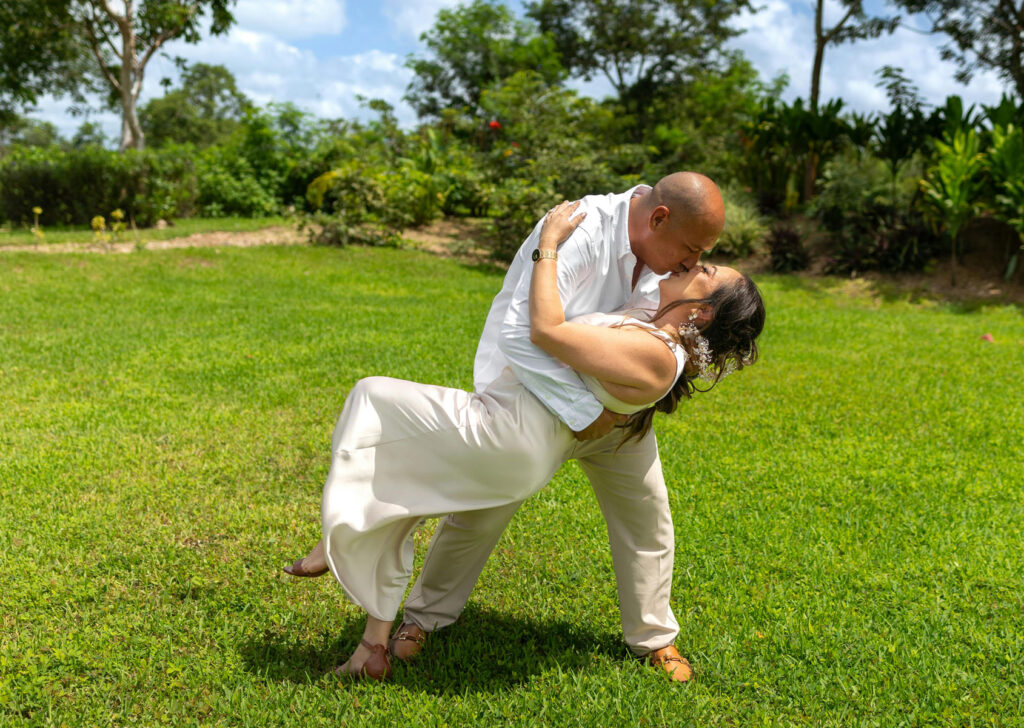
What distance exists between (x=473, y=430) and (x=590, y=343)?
19.3 inches

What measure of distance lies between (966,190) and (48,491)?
1380 cm

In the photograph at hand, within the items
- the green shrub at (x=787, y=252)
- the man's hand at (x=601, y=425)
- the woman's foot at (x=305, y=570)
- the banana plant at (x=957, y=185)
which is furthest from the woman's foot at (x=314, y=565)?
the green shrub at (x=787, y=252)

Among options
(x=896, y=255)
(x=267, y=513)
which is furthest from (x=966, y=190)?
(x=267, y=513)

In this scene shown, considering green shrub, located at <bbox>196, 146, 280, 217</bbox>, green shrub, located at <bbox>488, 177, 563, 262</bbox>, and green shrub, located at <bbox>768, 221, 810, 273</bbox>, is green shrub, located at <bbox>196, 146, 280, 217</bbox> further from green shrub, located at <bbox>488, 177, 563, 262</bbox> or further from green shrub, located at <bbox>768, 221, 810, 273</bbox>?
green shrub, located at <bbox>768, 221, 810, 273</bbox>

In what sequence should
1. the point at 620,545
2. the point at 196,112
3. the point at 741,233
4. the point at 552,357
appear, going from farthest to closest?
the point at 196,112 → the point at 741,233 → the point at 620,545 → the point at 552,357

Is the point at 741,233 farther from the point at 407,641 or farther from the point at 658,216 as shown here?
the point at 658,216

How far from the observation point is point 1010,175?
526 inches

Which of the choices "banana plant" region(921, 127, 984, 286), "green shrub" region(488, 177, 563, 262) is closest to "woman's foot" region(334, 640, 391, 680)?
"green shrub" region(488, 177, 563, 262)

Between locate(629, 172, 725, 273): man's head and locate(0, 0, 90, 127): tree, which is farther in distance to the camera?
locate(0, 0, 90, 127): tree

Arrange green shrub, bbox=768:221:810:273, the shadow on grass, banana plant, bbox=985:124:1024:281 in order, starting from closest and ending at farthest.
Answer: the shadow on grass
banana plant, bbox=985:124:1024:281
green shrub, bbox=768:221:810:273

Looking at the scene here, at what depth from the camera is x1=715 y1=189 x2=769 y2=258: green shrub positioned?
1612 centimetres

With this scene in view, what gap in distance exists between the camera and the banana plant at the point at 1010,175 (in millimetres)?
13117

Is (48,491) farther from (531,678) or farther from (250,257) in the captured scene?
(250,257)

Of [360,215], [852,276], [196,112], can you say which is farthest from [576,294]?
[196,112]
